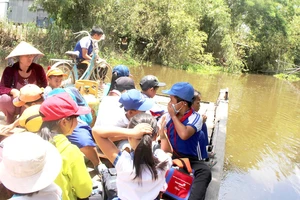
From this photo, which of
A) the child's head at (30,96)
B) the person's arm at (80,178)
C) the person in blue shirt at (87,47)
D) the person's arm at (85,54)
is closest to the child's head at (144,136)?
the person's arm at (80,178)

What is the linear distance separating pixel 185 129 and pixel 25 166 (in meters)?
1.58

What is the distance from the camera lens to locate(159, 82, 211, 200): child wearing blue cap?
278 cm

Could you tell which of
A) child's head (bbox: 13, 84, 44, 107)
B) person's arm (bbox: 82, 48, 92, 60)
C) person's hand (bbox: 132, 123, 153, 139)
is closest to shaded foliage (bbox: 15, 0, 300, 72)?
person's arm (bbox: 82, 48, 92, 60)

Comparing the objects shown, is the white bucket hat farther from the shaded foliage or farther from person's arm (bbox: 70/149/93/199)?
the shaded foliage

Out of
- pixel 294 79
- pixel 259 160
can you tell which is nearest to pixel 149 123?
pixel 259 160

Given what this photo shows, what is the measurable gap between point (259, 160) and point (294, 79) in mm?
17411

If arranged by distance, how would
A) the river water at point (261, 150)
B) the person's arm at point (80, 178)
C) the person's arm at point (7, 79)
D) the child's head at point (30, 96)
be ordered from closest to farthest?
1. the person's arm at point (80, 178)
2. the child's head at point (30, 96)
3. the person's arm at point (7, 79)
4. the river water at point (261, 150)

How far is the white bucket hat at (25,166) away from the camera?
142cm

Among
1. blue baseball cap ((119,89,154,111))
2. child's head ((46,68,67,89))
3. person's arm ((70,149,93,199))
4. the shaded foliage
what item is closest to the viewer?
person's arm ((70,149,93,199))

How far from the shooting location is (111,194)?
7.67 ft

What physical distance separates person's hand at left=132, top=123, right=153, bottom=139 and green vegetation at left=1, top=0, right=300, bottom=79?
1246 cm

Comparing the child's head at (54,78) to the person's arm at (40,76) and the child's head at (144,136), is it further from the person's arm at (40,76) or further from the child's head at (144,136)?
the child's head at (144,136)

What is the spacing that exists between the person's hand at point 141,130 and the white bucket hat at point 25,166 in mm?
544

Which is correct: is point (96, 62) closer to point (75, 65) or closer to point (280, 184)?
point (75, 65)
